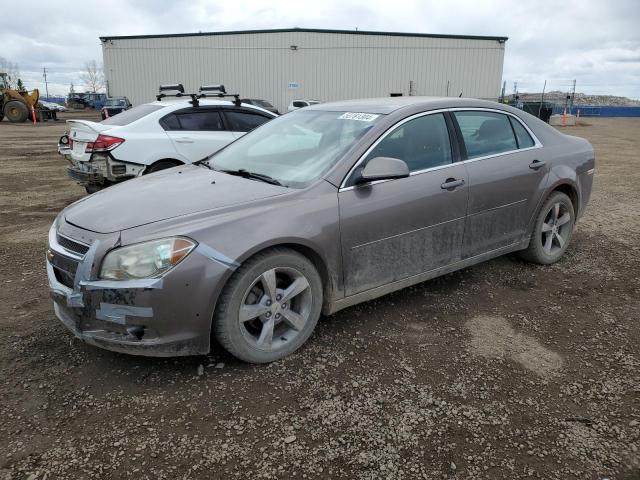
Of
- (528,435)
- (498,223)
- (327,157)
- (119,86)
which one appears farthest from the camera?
(119,86)

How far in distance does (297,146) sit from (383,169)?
85 cm

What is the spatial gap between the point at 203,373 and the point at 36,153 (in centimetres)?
1461

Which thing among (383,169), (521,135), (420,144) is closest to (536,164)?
(521,135)

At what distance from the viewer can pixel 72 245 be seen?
9.67 feet

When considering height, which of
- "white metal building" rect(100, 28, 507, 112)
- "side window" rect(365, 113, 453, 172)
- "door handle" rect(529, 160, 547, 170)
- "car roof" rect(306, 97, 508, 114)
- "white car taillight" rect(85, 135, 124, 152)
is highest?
"white metal building" rect(100, 28, 507, 112)

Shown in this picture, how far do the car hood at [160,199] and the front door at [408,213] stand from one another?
0.54 metres

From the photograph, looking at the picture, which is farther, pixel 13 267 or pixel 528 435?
pixel 13 267

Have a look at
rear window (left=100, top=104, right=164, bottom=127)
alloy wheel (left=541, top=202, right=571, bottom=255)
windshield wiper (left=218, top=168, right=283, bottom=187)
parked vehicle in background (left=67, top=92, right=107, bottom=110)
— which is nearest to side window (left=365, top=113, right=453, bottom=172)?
windshield wiper (left=218, top=168, right=283, bottom=187)

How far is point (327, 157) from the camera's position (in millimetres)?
3508

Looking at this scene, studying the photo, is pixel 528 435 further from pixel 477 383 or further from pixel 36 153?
pixel 36 153

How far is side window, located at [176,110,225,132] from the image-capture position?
23.9 ft

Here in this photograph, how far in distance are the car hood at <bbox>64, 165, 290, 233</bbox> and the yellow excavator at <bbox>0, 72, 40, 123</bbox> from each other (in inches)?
1287

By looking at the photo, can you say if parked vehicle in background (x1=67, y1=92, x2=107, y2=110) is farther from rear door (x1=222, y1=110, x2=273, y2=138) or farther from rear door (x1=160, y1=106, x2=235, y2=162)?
rear door (x1=160, y1=106, x2=235, y2=162)

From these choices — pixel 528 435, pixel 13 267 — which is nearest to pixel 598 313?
pixel 528 435
